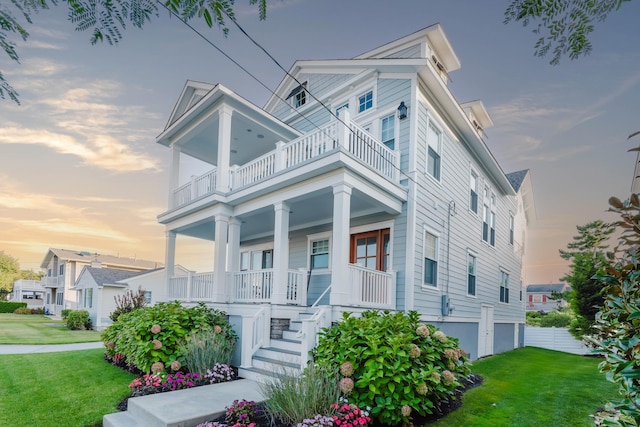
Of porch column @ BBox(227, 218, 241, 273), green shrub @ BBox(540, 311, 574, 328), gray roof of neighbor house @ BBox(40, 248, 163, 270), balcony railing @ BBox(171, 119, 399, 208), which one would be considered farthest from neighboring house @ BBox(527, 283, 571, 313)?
porch column @ BBox(227, 218, 241, 273)

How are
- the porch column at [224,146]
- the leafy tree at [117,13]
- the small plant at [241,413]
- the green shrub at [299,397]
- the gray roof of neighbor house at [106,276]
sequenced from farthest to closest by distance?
the gray roof of neighbor house at [106,276]
the porch column at [224,146]
the small plant at [241,413]
the green shrub at [299,397]
the leafy tree at [117,13]

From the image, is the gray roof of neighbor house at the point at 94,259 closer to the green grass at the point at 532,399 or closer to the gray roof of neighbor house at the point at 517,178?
the gray roof of neighbor house at the point at 517,178

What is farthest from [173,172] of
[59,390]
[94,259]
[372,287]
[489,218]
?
[94,259]

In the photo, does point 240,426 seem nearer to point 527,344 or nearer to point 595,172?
point 595,172

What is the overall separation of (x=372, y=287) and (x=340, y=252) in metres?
1.45

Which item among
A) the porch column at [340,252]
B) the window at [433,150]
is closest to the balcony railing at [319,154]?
the porch column at [340,252]

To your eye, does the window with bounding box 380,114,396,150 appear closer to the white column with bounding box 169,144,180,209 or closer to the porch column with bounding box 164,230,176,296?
the white column with bounding box 169,144,180,209

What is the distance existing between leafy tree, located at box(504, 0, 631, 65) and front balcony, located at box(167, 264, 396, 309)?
5.78 meters

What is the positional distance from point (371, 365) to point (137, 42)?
4855 millimetres

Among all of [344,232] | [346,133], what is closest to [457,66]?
[346,133]

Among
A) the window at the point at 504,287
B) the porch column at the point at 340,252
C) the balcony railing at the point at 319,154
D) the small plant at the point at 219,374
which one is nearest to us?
the small plant at the point at 219,374

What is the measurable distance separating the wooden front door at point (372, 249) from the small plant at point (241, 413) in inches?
224

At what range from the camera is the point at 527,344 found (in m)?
21.3

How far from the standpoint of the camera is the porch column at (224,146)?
33.8 feet
